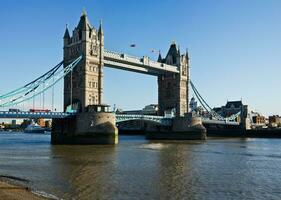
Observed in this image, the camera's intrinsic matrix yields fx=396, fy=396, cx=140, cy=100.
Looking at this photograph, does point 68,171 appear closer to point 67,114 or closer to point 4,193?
point 4,193

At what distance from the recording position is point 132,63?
77.7 metres

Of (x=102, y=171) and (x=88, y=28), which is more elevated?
(x=88, y=28)

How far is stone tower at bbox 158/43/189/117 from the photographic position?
95.9m

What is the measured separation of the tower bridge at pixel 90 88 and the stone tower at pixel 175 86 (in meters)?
0.24

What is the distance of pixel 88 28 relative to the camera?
229 feet

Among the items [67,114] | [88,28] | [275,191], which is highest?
[88,28]

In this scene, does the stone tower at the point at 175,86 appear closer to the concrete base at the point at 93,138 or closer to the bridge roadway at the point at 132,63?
the bridge roadway at the point at 132,63

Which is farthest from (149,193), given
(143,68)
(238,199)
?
(143,68)

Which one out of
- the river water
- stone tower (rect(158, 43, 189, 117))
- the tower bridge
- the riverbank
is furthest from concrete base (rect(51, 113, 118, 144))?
the riverbank

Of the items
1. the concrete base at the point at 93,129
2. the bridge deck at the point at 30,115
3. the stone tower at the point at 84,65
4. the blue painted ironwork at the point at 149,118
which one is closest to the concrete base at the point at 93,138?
the concrete base at the point at 93,129

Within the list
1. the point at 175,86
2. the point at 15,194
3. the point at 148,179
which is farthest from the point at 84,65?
the point at 15,194

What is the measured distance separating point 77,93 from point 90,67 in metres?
5.09

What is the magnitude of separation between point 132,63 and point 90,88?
12.5 m

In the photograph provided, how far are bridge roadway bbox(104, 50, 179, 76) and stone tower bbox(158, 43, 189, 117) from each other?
6.05m
